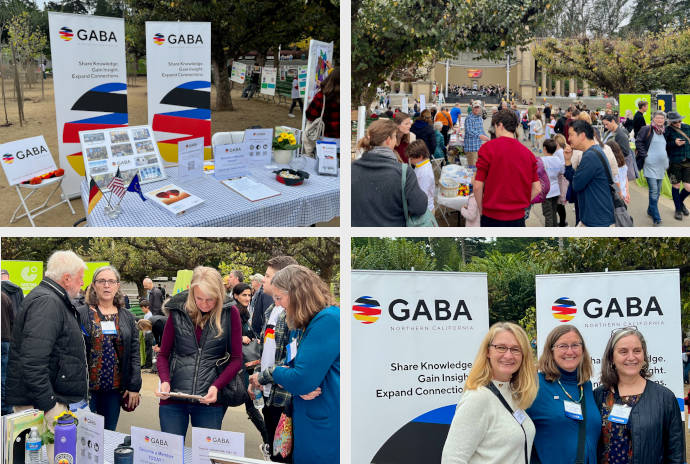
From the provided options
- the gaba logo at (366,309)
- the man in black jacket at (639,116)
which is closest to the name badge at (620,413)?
the gaba logo at (366,309)

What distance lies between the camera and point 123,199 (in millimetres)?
3182

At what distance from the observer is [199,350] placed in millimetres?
2293

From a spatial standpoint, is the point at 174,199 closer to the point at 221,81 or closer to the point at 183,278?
the point at 183,278

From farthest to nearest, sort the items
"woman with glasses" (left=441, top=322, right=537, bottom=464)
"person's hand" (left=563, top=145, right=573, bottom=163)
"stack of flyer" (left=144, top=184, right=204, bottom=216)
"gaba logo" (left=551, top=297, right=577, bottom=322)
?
1. "person's hand" (left=563, top=145, right=573, bottom=163)
2. "stack of flyer" (left=144, top=184, right=204, bottom=216)
3. "gaba logo" (left=551, top=297, right=577, bottom=322)
4. "woman with glasses" (left=441, top=322, right=537, bottom=464)

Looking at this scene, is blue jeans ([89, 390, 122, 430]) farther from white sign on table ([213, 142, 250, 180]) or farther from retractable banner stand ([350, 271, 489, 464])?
white sign on table ([213, 142, 250, 180])

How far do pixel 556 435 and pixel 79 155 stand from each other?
4491 millimetres

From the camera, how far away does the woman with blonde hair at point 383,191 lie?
8.32ft

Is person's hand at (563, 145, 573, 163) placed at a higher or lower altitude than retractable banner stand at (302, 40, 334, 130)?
lower

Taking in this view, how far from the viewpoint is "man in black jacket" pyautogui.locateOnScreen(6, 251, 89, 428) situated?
7.09ft

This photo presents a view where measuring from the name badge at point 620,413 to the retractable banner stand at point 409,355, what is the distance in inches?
23.2

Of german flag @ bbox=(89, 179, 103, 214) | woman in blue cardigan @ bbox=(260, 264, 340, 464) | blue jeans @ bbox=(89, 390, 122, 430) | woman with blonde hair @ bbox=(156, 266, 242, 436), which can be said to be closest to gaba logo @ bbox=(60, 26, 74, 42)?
german flag @ bbox=(89, 179, 103, 214)

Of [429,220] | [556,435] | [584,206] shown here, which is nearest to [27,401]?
[429,220]

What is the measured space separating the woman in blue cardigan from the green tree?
85.9 inches

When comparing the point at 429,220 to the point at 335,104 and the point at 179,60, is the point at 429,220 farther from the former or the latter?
the point at 179,60
